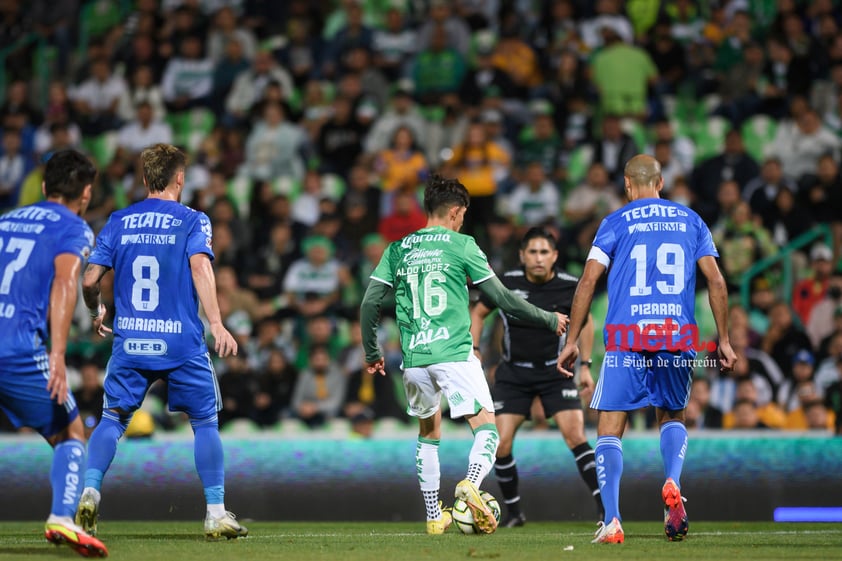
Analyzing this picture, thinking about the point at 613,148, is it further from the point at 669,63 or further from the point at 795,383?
the point at 795,383

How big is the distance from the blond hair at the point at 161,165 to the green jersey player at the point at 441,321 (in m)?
1.54

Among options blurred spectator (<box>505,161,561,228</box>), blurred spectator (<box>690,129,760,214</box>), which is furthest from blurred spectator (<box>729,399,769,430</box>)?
blurred spectator (<box>505,161,561,228</box>)

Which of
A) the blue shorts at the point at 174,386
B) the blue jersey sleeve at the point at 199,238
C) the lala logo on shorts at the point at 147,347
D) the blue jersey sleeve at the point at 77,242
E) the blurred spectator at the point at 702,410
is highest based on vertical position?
the blue jersey sleeve at the point at 199,238

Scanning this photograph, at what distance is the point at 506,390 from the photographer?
34.2 feet

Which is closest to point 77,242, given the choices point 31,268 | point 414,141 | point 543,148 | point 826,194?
point 31,268

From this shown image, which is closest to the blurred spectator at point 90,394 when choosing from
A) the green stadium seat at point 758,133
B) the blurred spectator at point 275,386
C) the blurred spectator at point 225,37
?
the blurred spectator at point 275,386

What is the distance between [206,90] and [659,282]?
38.0 feet

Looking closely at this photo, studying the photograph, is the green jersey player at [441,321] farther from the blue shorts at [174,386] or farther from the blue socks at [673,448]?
the blue shorts at [174,386]

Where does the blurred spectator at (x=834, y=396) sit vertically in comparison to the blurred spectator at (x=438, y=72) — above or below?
below

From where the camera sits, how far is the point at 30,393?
6734 mm

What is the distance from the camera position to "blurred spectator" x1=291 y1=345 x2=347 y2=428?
1379 cm

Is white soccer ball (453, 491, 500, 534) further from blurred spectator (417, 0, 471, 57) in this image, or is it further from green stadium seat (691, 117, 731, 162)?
blurred spectator (417, 0, 471, 57)

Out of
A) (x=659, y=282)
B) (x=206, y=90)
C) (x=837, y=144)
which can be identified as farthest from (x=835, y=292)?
(x=206, y=90)

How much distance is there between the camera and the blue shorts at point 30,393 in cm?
673
